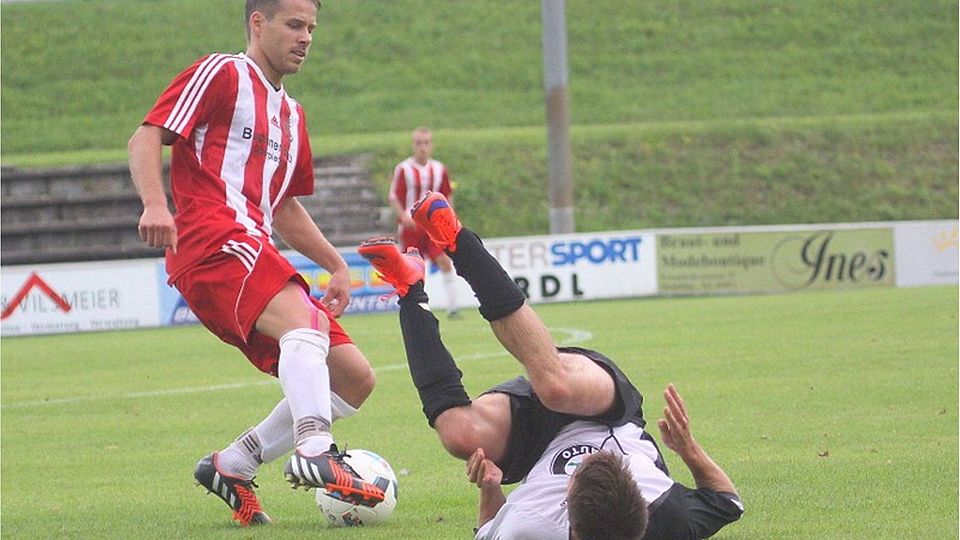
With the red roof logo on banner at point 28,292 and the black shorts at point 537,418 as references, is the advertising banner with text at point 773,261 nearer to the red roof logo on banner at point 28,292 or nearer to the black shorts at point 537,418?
the red roof logo on banner at point 28,292

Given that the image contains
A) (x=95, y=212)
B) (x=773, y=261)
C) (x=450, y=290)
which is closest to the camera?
(x=450, y=290)

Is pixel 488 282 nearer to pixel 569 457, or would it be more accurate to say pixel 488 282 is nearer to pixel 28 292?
pixel 569 457

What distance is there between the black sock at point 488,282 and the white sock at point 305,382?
658 mm

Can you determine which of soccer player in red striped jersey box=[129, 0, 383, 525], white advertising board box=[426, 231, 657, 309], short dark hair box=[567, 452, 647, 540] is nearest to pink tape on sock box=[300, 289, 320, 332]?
soccer player in red striped jersey box=[129, 0, 383, 525]

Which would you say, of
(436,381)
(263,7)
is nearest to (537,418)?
(436,381)

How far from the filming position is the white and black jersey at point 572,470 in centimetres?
545

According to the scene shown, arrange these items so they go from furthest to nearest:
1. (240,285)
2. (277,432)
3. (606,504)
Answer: (277,432), (240,285), (606,504)

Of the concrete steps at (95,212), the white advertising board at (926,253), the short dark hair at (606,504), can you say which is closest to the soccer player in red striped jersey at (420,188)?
the white advertising board at (926,253)

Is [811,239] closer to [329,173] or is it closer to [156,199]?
[329,173]

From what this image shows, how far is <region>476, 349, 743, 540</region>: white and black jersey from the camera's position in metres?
5.45

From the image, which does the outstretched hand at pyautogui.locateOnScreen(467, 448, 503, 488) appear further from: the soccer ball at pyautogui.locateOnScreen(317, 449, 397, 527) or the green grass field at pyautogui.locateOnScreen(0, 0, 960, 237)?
the green grass field at pyautogui.locateOnScreen(0, 0, 960, 237)

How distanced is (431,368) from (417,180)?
15.2 meters

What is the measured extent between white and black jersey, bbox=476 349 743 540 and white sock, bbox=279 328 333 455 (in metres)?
0.65

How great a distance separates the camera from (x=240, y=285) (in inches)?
239
